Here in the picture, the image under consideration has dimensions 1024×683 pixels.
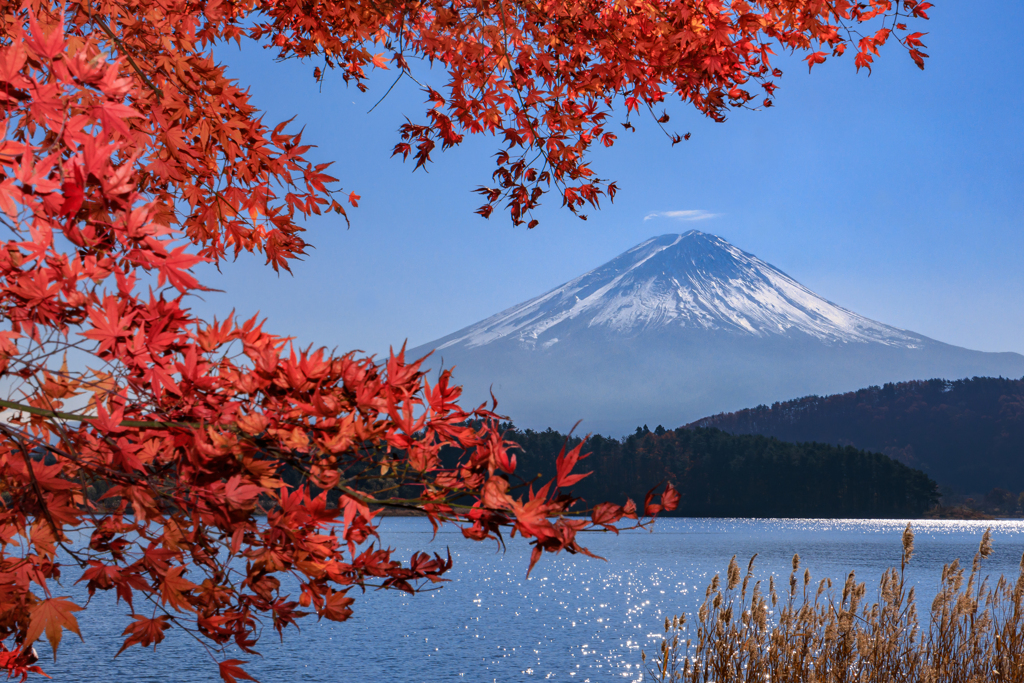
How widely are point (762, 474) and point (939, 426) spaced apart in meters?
56.5

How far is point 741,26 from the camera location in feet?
17.4

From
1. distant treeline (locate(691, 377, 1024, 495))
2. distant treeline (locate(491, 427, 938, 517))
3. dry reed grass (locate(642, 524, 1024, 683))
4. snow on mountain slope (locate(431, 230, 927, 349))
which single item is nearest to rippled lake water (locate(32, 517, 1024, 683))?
dry reed grass (locate(642, 524, 1024, 683))

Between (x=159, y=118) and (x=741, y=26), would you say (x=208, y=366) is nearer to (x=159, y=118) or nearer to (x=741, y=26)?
(x=159, y=118)

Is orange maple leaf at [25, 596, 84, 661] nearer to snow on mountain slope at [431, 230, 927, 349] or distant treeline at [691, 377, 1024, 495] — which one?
distant treeline at [691, 377, 1024, 495]

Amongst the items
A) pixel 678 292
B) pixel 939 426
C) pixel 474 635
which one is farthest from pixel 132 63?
pixel 678 292

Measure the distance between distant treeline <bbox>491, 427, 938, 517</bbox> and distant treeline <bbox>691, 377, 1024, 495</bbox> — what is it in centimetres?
3854

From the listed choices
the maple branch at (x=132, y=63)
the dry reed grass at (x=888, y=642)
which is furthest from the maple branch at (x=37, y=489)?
the dry reed grass at (x=888, y=642)

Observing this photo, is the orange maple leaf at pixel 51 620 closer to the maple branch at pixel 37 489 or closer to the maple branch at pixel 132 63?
the maple branch at pixel 37 489

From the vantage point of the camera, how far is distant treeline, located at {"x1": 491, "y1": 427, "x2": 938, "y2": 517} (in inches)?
3396

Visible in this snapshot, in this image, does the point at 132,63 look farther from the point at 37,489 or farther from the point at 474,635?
the point at 474,635

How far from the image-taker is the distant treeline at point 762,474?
3396 inches

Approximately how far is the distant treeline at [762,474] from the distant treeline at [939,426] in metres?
38.5

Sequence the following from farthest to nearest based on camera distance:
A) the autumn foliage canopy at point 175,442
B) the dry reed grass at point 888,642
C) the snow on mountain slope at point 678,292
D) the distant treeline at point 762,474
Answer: the snow on mountain slope at point 678,292, the distant treeline at point 762,474, the dry reed grass at point 888,642, the autumn foliage canopy at point 175,442

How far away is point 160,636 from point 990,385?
502 ft
